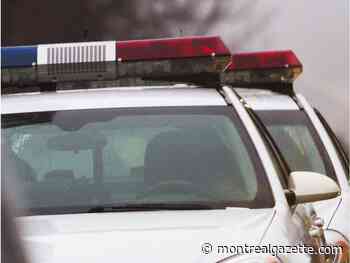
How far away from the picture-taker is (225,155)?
4.20 meters

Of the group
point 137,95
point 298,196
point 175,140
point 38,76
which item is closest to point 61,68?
point 38,76

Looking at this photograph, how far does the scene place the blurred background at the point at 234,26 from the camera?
16984 millimetres

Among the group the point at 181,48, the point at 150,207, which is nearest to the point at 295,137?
the point at 181,48

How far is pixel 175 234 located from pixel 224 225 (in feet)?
0.76

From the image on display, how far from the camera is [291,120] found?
6.99 metres

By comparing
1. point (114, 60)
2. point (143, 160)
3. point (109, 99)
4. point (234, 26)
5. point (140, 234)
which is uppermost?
point (234, 26)

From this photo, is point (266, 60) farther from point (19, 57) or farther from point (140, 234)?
point (140, 234)

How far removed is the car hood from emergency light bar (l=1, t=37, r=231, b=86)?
3.96ft

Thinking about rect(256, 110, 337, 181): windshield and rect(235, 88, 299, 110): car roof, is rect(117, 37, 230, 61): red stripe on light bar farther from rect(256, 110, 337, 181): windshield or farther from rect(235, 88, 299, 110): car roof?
rect(235, 88, 299, 110): car roof

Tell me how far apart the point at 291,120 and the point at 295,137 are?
0.39 feet

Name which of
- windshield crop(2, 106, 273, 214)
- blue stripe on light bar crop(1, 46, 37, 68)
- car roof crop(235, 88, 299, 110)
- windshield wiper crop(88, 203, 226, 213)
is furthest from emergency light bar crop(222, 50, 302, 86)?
windshield wiper crop(88, 203, 226, 213)

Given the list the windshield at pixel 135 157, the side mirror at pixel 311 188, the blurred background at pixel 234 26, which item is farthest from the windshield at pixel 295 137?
the blurred background at pixel 234 26

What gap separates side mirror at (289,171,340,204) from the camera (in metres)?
3.97

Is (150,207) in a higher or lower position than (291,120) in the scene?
lower
